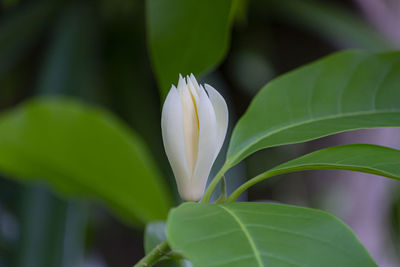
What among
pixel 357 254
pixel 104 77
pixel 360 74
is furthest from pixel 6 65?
pixel 357 254

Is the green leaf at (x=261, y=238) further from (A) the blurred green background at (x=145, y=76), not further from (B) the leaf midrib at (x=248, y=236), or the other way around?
(A) the blurred green background at (x=145, y=76)

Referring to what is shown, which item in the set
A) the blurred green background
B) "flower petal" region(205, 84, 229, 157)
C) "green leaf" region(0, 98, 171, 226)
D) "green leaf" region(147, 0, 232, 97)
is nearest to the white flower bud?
"flower petal" region(205, 84, 229, 157)

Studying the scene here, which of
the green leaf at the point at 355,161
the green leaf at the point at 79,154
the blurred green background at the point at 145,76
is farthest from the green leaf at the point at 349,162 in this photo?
the blurred green background at the point at 145,76

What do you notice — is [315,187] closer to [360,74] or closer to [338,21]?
[338,21]

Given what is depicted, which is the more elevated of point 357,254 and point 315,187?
point 315,187

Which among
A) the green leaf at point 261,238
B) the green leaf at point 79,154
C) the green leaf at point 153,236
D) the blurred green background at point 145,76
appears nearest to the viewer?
the green leaf at point 261,238

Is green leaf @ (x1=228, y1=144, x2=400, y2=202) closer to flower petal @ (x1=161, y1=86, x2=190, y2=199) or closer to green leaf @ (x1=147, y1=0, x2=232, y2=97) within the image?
flower petal @ (x1=161, y1=86, x2=190, y2=199)
